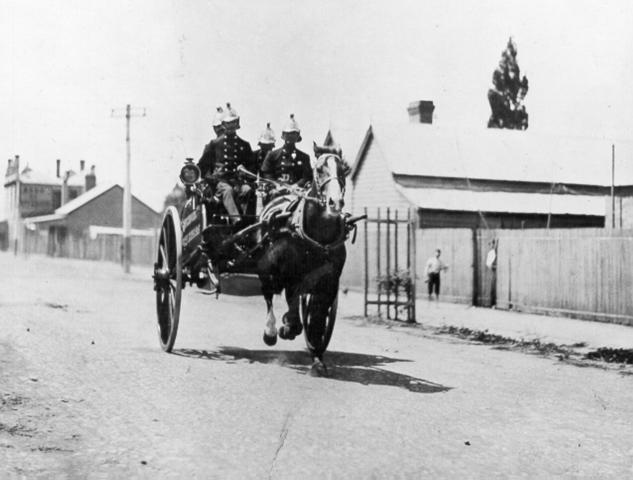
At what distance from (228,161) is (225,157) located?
6cm

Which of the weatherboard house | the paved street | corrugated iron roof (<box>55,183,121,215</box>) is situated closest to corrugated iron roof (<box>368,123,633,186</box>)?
the weatherboard house

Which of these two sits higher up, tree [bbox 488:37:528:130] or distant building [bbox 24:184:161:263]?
tree [bbox 488:37:528:130]

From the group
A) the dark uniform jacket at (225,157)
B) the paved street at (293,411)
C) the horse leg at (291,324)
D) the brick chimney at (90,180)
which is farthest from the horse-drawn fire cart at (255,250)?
the brick chimney at (90,180)

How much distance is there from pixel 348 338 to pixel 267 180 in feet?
13.5

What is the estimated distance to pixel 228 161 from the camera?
37.6 feet

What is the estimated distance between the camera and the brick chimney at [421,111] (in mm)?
40250

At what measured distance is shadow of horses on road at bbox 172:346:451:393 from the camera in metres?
9.45

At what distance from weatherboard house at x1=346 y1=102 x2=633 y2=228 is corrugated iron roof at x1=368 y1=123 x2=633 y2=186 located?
38 mm

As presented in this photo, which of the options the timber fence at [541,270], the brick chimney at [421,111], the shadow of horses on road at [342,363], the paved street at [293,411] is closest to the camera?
the paved street at [293,411]

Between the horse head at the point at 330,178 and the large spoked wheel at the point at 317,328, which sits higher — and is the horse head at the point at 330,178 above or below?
above

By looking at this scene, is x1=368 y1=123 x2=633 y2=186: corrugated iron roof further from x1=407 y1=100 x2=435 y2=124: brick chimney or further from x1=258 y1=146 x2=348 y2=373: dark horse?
x1=258 y1=146 x2=348 y2=373: dark horse

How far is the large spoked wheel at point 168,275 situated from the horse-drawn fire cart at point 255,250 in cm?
1

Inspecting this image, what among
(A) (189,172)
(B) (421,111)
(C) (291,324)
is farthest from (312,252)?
(B) (421,111)

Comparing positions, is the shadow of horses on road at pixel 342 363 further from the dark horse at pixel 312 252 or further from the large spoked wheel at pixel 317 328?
the dark horse at pixel 312 252
